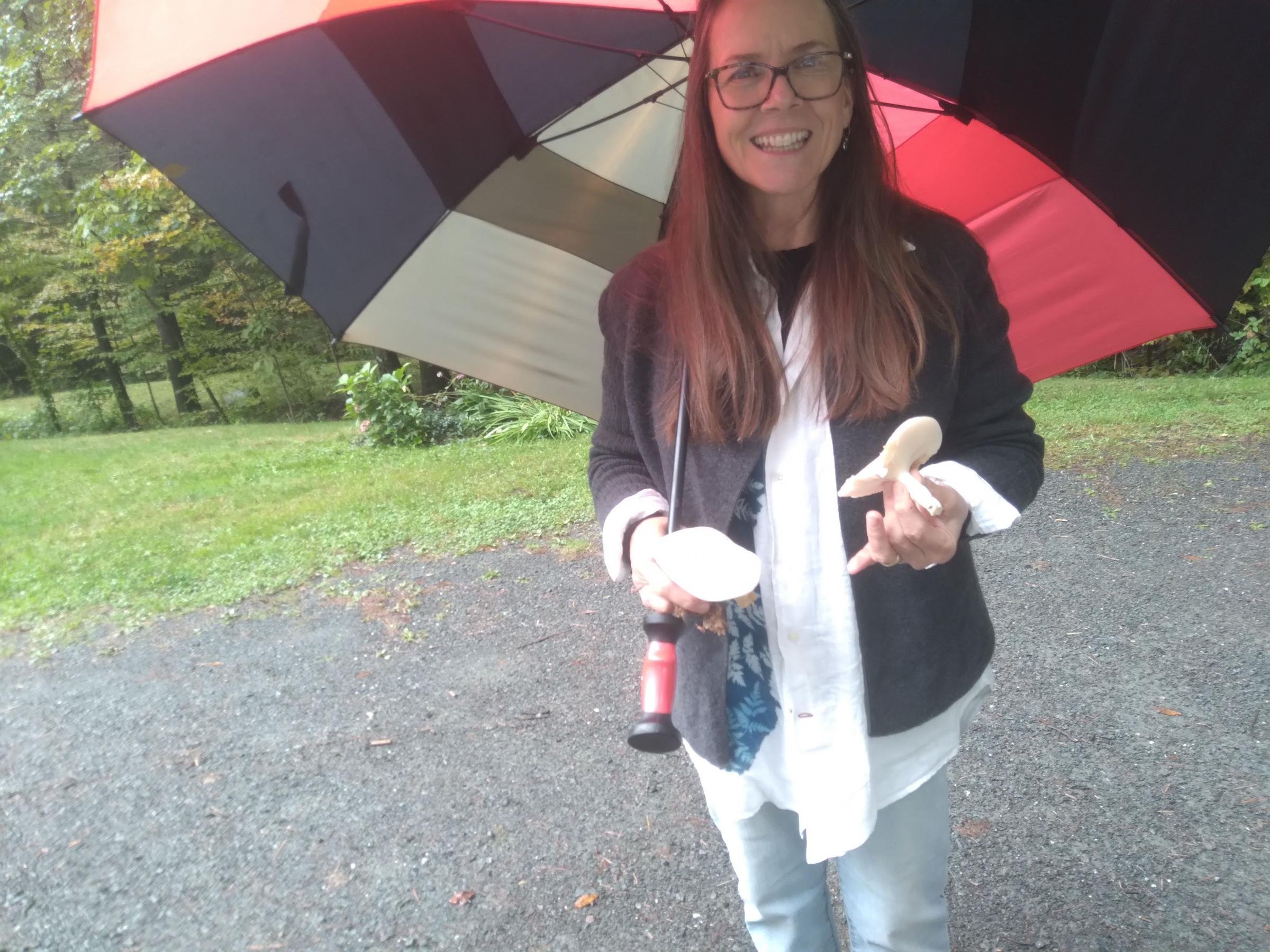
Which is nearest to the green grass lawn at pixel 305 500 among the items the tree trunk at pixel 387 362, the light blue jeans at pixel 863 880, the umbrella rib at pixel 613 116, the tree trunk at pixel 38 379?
the tree trunk at pixel 387 362

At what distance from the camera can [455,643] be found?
418 centimetres

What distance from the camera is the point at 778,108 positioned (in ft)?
4.31

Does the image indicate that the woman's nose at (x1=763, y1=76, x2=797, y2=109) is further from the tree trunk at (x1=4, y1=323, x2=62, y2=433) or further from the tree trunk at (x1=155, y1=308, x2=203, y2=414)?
the tree trunk at (x1=4, y1=323, x2=62, y2=433)

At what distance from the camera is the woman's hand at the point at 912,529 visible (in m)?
1.13

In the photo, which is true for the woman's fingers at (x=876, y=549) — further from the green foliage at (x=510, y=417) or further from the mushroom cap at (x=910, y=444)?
the green foliage at (x=510, y=417)

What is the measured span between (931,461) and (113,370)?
756 inches

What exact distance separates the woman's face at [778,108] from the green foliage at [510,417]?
24.5ft

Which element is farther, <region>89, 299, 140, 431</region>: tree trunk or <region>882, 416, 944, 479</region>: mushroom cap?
<region>89, 299, 140, 431</region>: tree trunk

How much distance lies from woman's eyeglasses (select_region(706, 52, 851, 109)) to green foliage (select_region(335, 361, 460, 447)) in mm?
8360

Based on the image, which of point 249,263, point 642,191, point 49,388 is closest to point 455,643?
point 642,191

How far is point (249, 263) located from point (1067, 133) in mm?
15197

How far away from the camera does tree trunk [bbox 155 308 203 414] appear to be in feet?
54.7

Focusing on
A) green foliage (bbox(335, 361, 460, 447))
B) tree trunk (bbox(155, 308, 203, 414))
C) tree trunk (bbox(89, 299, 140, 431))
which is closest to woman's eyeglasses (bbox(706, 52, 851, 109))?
green foliage (bbox(335, 361, 460, 447))

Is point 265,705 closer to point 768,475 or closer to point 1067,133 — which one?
point 768,475
